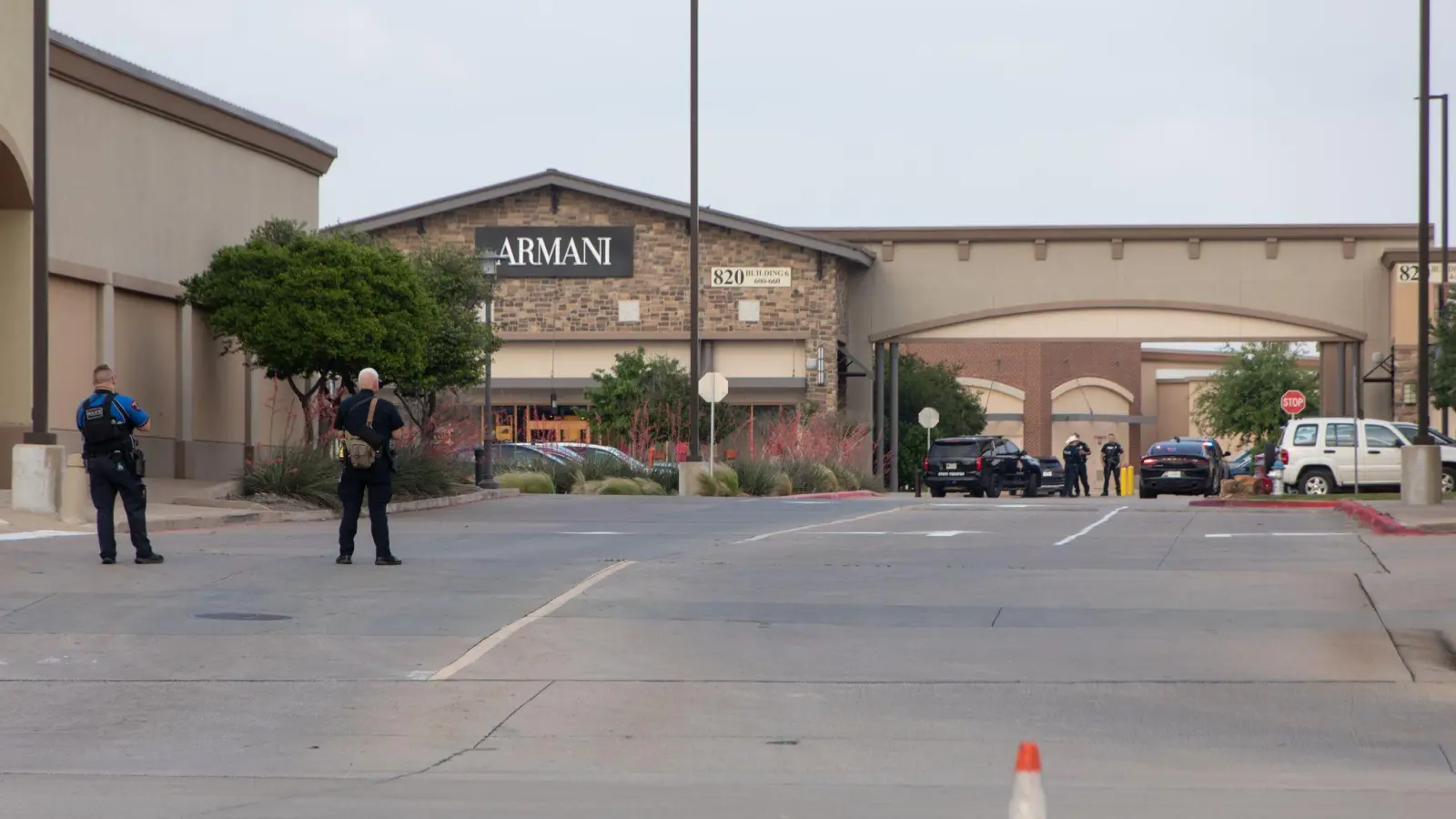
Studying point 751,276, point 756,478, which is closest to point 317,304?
point 756,478

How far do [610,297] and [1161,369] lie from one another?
2037 inches

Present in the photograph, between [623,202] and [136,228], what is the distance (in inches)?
959

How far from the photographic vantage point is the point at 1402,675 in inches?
440

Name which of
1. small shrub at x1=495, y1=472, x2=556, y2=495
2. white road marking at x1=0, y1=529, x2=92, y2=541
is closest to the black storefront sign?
small shrub at x1=495, y1=472, x2=556, y2=495

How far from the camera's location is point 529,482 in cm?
3406

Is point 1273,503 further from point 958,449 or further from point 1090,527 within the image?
point 958,449

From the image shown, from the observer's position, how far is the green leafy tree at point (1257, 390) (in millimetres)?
80125

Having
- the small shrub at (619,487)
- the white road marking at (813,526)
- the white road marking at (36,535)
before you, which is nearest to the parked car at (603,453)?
the small shrub at (619,487)

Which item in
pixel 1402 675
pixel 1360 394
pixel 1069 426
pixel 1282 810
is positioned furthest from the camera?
pixel 1069 426

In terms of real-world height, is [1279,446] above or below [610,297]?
below

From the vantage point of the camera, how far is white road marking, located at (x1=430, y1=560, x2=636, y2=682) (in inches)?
451

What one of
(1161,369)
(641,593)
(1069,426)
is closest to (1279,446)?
(641,593)

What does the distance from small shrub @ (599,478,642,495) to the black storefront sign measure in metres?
17.9

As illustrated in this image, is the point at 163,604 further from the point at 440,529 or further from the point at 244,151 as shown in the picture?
the point at 244,151
